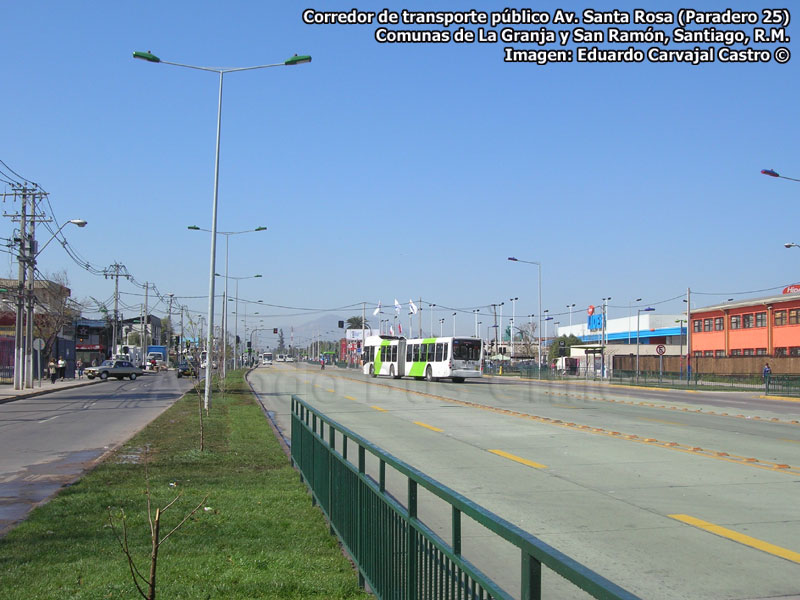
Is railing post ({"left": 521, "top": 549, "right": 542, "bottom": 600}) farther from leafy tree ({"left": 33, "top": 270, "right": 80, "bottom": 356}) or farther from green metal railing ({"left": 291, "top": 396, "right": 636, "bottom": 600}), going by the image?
leafy tree ({"left": 33, "top": 270, "right": 80, "bottom": 356})

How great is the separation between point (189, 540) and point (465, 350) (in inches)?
1713

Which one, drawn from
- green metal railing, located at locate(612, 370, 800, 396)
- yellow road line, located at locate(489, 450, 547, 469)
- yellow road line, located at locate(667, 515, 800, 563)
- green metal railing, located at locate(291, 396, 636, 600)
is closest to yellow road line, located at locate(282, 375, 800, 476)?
yellow road line, located at locate(489, 450, 547, 469)

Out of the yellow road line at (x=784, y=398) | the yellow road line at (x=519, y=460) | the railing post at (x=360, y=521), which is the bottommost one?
the yellow road line at (x=784, y=398)

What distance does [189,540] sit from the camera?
25.3ft

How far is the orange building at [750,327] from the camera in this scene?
6544 cm

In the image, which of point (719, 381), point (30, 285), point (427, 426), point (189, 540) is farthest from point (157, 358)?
point (189, 540)

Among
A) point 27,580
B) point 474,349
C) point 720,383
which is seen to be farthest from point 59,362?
point 27,580

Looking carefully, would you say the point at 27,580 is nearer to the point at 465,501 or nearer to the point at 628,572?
the point at 465,501

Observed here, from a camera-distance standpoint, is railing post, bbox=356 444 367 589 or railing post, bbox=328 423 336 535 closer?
railing post, bbox=356 444 367 589

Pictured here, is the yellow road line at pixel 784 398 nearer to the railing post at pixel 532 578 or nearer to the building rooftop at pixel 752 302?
the building rooftop at pixel 752 302

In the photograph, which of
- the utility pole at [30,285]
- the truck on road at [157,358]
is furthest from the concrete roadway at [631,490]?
the truck on road at [157,358]

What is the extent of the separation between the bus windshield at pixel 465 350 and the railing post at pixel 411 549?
151 feet

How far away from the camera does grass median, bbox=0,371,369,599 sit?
243 inches

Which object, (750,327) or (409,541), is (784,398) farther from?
(409,541)
